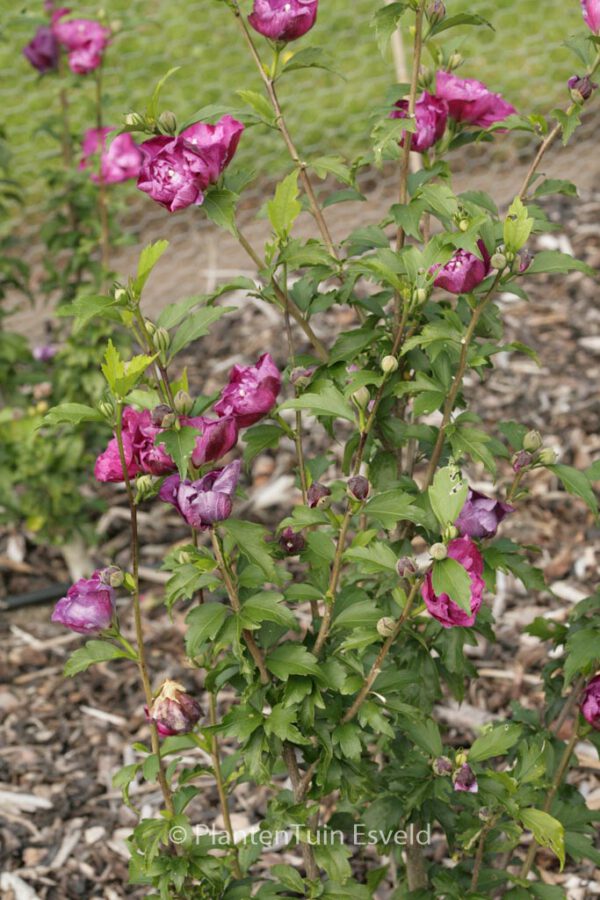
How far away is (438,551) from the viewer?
1136mm

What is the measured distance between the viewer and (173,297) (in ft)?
13.8

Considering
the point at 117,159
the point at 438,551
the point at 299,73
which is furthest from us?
the point at 299,73

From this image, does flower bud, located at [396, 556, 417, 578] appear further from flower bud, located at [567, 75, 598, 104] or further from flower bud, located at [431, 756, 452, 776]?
flower bud, located at [567, 75, 598, 104]

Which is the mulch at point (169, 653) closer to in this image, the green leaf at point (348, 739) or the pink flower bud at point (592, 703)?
the pink flower bud at point (592, 703)

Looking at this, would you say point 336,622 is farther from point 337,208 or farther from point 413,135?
point 337,208

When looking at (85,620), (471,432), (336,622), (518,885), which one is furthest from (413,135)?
(518,885)

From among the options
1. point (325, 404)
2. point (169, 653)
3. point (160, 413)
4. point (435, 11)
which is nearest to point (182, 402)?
point (160, 413)

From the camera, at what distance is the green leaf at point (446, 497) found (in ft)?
3.86

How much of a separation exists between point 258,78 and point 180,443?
3.96m

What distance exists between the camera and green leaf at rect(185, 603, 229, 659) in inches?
50.0

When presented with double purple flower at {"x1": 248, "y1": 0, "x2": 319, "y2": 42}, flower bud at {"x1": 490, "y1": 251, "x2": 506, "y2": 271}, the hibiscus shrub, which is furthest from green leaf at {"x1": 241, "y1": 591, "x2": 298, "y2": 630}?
double purple flower at {"x1": 248, "y1": 0, "x2": 319, "y2": 42}

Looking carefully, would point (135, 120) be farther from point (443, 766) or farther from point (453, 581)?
point (443, 766)

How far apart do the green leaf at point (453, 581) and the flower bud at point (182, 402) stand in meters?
0.32

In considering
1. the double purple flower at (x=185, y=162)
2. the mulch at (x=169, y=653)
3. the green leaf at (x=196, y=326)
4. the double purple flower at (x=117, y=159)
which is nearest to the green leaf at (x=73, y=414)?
the green leaf at (x=196, y=326)
